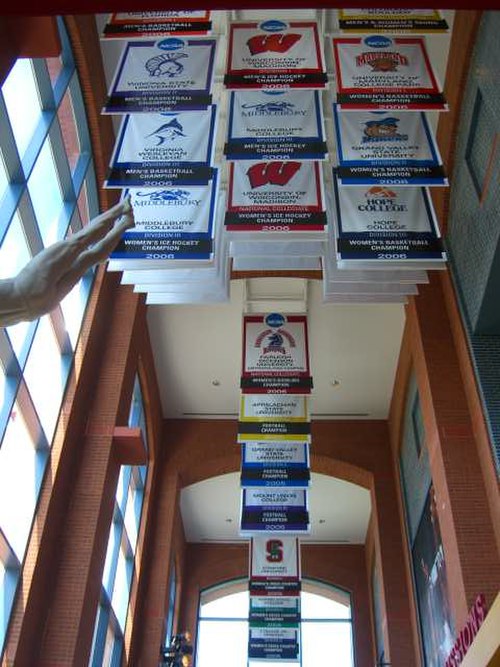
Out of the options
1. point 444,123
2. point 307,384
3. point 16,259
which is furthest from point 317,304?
point 16,259

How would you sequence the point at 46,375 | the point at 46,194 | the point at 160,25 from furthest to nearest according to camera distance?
the point at 46,375 → the point at 46,194 → the point at 160,25

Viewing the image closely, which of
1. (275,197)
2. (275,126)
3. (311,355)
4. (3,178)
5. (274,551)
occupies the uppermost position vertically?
(311,355)

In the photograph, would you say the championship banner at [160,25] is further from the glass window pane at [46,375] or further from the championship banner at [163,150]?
the glass window pane at [46,375]

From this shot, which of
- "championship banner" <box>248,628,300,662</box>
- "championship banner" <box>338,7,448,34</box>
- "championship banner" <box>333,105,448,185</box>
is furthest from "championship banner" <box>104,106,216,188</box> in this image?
"championship banner" <box>248,628,300,662</box>

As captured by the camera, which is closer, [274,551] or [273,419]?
[273,419]

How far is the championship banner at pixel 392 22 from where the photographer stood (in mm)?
7799

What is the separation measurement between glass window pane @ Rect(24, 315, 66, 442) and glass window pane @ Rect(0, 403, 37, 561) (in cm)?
47

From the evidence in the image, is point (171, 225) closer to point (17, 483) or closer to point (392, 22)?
point (392, 22)

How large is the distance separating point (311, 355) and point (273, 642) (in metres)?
6.15

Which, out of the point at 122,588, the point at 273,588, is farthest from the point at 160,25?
the point at 273,588

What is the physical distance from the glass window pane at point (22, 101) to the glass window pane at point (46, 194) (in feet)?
1.46

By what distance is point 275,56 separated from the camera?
823 centimetres

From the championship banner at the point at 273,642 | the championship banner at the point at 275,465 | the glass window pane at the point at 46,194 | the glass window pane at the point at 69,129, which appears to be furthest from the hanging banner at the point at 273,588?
the glass window pane at the point at 69,129

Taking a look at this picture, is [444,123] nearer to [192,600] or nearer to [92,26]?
[92,26]
